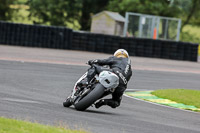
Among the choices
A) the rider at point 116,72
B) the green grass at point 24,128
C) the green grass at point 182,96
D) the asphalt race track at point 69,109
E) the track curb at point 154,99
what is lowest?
the track curb at point 154,99

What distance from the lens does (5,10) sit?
157ft

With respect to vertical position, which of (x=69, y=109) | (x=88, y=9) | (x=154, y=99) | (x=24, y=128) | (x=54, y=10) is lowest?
(x=154, y=99)

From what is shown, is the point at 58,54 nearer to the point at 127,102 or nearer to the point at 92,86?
the point at 127,102

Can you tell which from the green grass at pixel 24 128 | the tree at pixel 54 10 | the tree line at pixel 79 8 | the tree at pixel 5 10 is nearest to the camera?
the green grass at pixel 24 128

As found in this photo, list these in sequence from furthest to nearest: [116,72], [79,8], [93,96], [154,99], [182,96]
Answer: [79,8] < [182,96] < [154,99] < [116,72] < [93,96]

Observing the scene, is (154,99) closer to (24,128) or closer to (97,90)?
(97,90)

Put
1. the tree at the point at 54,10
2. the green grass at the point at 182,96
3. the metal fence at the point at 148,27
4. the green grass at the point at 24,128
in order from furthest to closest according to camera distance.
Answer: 1. the tree at the point at 54,10
2. the metal fence at the point at 148,27
3. the green grass at the point at 182,96
4. the green grass at the point at 24,128

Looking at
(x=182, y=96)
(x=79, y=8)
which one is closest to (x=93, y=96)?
(x=182, y=96)

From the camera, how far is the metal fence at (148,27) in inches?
1280

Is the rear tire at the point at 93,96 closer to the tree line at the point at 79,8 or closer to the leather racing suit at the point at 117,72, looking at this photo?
the leather racing suit at the point at 117,72

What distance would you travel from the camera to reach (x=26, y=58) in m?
22.8

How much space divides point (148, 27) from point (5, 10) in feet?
62.2

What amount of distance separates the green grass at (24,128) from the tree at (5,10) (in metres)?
40.9

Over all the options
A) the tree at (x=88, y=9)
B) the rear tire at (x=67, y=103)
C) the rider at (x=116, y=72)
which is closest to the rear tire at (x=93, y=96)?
the rider at (x=116, y=72)
